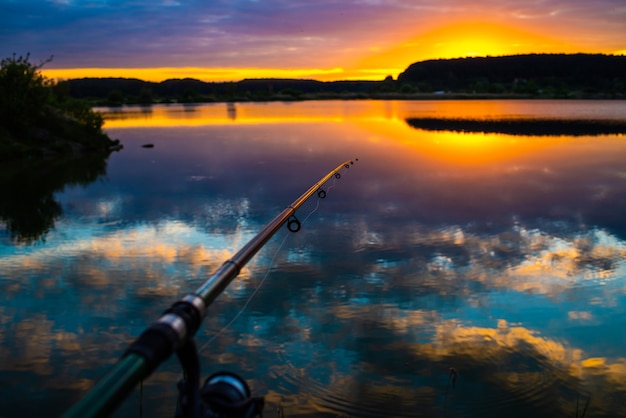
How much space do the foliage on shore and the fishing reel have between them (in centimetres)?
2801

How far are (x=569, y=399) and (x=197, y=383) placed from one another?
4.99m

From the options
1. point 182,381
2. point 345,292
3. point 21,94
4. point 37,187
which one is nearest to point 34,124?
point 21,94

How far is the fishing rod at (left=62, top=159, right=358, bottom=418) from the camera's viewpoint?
1.68 meters

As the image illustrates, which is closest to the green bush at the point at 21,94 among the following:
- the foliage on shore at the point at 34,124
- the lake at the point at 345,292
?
the foliage on shore at the point at 34,124

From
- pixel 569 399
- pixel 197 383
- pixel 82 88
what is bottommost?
pixel 569 399

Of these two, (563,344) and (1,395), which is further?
(563,344)

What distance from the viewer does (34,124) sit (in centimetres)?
3017

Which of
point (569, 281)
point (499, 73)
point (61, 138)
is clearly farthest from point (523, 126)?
point (499, 73)

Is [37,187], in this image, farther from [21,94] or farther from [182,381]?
[182,381]

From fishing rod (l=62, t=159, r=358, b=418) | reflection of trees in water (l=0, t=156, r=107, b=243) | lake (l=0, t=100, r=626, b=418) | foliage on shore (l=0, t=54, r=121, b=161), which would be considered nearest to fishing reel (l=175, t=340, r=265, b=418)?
fishing rod (l=62, t=159, r=358, b=418)

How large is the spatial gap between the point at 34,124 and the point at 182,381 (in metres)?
32.3

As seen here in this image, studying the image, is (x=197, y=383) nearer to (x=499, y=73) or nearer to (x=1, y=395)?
(x=1, y=395)

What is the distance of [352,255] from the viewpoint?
10555 mm

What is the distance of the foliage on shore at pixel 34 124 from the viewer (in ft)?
93.2
